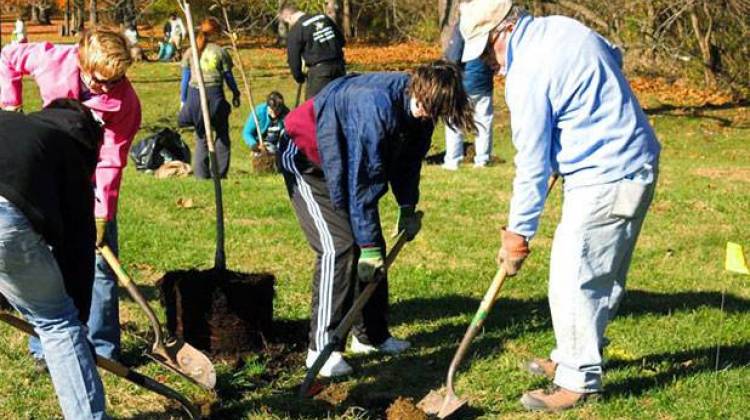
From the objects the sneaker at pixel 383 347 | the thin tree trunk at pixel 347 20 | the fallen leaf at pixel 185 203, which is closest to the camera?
the sneaker at pixel 383 347

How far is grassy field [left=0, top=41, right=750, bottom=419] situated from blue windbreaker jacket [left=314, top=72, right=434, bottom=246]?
91cm

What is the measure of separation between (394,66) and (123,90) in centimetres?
2405

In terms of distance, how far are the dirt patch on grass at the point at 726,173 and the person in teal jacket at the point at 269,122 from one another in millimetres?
5369

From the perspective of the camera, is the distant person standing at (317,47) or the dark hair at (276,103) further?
the dark hair at (276,103)

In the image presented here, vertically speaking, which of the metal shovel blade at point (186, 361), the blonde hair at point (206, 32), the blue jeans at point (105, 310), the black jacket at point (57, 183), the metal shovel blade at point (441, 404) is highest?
the black jacket at point (57, 183)

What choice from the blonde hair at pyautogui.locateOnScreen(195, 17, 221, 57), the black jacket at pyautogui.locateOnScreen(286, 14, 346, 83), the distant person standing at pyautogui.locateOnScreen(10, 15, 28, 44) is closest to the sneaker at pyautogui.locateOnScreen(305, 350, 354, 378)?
the distant person standing at pyautogui.locateOnScreen(10, 15, 28, 44)

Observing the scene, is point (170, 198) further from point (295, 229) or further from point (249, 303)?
point (249, 303)

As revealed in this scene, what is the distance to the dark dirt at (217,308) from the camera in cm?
543

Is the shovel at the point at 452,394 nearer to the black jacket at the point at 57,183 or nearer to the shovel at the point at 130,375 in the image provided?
the shovel at the point at 130,375

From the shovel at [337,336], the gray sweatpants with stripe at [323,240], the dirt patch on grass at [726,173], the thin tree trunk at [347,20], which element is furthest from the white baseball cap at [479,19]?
the thin tree trunk at [347,20]

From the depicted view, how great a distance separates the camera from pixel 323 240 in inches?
206

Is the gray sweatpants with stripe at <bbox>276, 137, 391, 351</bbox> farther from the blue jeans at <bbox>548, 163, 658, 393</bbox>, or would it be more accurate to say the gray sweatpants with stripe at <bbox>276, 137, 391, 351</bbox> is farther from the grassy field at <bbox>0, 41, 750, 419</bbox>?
the blue jeans at <bbox>548, 163, 658, 393</bbox>

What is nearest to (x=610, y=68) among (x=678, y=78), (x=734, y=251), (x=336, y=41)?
(x=734, y=251)

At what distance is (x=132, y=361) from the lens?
5.56 metres
